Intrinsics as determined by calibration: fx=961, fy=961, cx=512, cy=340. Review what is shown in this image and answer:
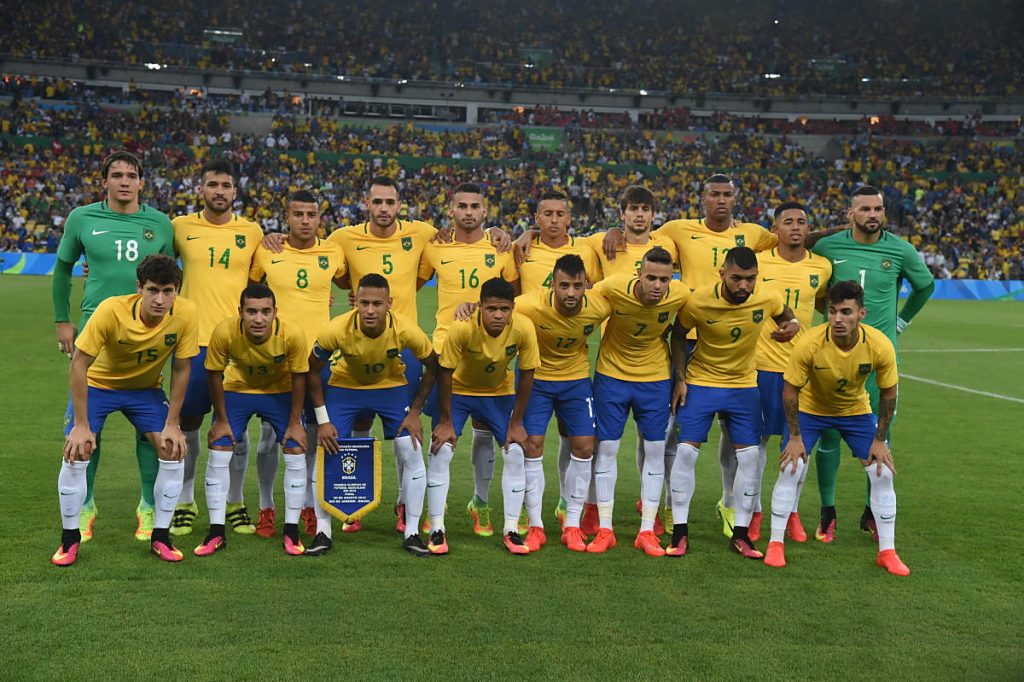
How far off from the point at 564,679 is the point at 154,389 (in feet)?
11.3

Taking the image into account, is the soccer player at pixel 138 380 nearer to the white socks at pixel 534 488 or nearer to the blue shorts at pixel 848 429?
the white socks at pixel 534 488

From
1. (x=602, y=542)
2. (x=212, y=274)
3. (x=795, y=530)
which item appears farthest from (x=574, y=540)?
(x=212, y=274)

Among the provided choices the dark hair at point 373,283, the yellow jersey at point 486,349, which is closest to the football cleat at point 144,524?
the dark hair at point 373,283

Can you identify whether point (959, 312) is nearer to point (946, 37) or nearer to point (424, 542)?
point (424, 542)

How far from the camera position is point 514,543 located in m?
6.41

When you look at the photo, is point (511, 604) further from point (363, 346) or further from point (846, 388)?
point (846, 388)

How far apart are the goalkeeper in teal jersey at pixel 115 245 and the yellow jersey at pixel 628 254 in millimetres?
3141

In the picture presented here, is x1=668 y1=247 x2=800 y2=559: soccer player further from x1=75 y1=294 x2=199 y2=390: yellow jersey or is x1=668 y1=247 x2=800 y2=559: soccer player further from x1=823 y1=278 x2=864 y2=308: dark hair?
x1=75 y1=294 x2=199 y2=390: yellow jersey

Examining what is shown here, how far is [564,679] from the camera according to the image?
4.38 meters

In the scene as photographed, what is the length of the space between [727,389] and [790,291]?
1.05 metres

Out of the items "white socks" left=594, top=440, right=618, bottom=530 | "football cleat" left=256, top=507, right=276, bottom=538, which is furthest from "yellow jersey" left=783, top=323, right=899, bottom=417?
"football cleat" left=256, top=507, right=276, bottom=538

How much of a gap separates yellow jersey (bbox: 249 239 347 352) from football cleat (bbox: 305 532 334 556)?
4.48 feet

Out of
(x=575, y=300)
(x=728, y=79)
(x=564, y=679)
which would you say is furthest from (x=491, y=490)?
(x=728, y=79)

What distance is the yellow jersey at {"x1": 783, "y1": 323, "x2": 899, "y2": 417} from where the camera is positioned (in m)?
6.27
